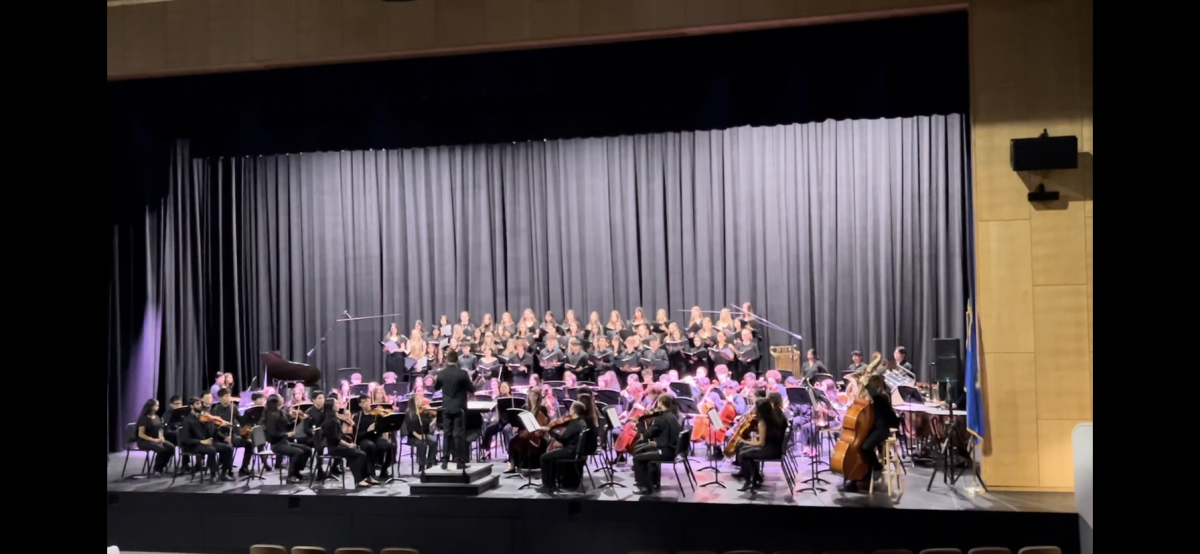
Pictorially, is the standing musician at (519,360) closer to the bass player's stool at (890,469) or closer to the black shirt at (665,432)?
the black shirt at (665,432)

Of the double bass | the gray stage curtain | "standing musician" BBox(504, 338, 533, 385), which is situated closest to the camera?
the double bass

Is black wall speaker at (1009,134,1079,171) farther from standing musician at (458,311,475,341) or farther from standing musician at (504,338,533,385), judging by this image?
standing musician at (458,311,475,341)

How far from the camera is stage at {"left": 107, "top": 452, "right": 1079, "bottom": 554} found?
8.89 meters

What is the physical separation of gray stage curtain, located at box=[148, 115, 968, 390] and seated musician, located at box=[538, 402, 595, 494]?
5.58 m

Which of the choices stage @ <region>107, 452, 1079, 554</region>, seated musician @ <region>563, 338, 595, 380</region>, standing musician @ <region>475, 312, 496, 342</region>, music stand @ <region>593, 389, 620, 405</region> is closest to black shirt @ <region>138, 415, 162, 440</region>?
stage @ <region>107, 452, 1079, 554</region>

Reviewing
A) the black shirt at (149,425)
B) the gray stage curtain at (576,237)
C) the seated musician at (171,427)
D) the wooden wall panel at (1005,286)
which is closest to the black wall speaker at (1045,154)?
the wooden wall panel at (1005,286)

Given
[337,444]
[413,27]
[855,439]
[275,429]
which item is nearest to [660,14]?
[413,27]

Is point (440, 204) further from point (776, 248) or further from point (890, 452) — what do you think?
point (890, 452)

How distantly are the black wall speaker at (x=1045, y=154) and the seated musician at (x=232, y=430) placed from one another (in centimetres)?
907

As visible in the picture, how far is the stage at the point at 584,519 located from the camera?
889cm

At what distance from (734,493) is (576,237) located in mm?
6542

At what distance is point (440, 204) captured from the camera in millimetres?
15984

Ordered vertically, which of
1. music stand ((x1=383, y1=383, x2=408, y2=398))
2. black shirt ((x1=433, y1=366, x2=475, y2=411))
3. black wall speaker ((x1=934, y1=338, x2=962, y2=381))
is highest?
black wall speaker ((x1=934, y1=338, x2=962, y2=381))

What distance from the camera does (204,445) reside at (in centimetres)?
1091
